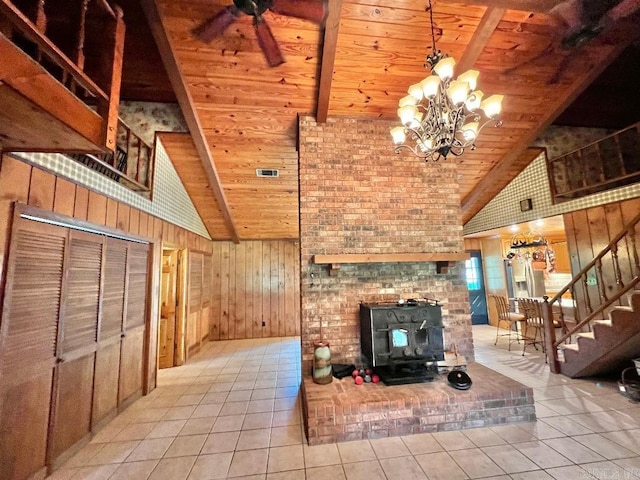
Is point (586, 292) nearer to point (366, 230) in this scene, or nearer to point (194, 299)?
point (366, 230)

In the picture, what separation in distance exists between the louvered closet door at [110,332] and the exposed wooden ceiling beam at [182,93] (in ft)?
5.30

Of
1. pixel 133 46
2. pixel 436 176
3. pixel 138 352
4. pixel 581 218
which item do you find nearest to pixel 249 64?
pixel 133 46

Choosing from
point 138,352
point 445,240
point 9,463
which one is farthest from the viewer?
point 445,240

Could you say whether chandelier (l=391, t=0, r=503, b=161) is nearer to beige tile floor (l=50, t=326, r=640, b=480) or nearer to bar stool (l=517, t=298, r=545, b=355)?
beige tile floor (l=50, t=326, r=640, b=480)

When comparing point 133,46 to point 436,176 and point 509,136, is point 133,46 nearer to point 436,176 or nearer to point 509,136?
point 436,176

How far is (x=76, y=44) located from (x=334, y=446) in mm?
3381

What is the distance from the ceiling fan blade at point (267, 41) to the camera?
2.35 meters

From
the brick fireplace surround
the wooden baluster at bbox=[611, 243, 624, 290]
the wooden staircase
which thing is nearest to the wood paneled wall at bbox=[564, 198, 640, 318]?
the wooden baluster at bbox=[611, 243, 624, 290]

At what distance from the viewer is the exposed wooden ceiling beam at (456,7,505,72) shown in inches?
108

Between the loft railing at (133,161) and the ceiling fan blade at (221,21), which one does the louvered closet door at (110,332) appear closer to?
the loft railing at (133,161)

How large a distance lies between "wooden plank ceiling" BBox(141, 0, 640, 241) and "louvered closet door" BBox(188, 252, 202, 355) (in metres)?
1.76

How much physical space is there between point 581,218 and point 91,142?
6322 millimetres

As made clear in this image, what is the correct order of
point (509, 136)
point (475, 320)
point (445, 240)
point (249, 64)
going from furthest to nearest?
1. point (475, 320)
2. point (509, 136)
3. point (445, 240)
4. point (249, 64)

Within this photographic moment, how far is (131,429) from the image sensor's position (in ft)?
8.82
